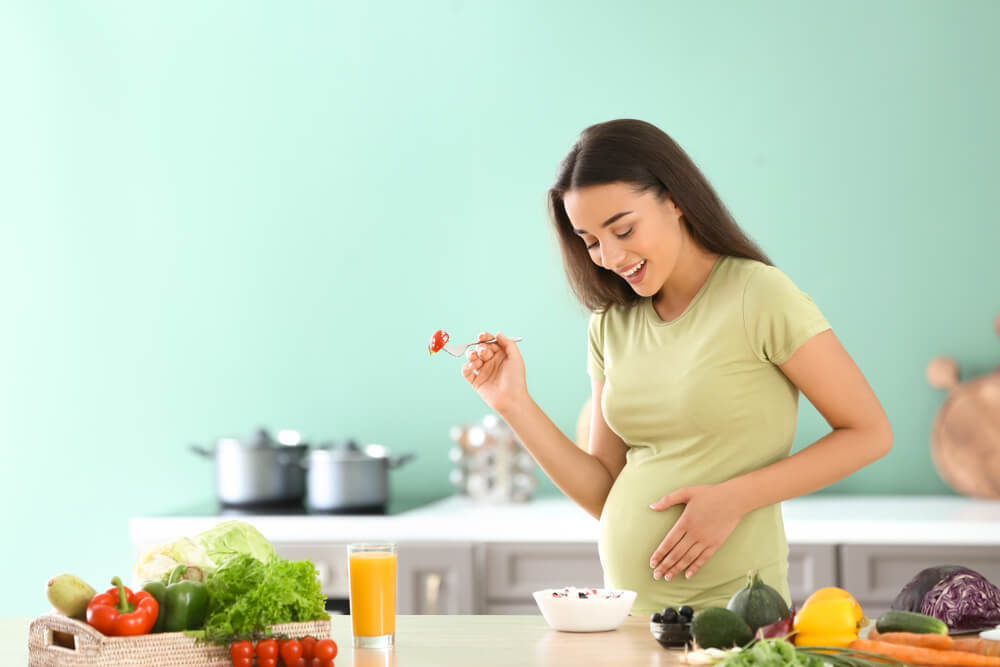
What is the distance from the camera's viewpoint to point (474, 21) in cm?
339

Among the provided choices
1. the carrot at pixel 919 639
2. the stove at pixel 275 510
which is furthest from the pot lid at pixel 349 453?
the carrot at pixel 919 639

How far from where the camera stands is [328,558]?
2785mm

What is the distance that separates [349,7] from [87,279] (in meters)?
1.16

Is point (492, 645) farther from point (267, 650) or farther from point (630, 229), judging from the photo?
point (630, 229)

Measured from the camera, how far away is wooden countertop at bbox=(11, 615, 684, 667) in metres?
1.39

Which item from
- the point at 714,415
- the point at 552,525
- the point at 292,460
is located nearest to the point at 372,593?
the point at 714,415

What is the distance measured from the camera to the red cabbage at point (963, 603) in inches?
57.4

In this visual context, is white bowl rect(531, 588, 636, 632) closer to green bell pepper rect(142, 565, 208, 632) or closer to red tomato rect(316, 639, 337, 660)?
red tomato rect(316, 639, 337, 660)

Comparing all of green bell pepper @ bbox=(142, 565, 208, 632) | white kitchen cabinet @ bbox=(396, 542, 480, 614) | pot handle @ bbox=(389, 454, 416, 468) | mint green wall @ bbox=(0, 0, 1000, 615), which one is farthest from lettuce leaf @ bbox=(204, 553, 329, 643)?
mint green wall @ bbox=(0, 0, 1000, 615)

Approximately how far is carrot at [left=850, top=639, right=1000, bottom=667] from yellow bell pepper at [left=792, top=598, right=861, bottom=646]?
0.15 feet

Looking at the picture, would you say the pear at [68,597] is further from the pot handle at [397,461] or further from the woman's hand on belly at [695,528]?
the pot handle at [397,461]

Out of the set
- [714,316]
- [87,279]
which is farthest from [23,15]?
[714,316]

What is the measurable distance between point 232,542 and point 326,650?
39 cm

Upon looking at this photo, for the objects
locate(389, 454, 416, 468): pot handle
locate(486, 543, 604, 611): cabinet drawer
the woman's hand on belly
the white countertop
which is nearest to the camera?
the woman's hand on belly
